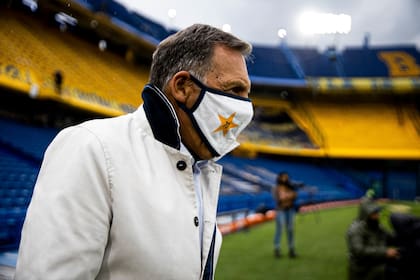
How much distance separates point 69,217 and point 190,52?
59 centimetres

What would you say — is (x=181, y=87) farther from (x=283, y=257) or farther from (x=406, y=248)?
(x=283, y=257)

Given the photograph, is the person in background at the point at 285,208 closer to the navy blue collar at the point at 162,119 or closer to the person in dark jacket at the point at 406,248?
the person in dark jacket at the point at 406,248

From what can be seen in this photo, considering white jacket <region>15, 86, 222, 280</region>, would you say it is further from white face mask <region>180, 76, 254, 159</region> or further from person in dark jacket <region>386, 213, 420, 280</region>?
person in dark jacket <region>386, 213, 420, 280</region>

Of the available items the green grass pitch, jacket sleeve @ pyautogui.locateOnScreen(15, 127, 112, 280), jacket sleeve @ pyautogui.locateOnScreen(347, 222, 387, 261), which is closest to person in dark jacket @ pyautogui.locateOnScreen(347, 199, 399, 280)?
jacket sleeve @ pyautogui.locateOnScreen(347, 222, 387, 261)

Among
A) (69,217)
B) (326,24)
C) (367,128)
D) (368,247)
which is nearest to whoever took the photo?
(69,217)

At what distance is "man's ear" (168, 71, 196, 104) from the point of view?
0.99m

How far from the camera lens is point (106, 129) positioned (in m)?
0.86

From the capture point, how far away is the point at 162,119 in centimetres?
95

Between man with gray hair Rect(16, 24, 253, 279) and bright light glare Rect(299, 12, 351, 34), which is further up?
bright light glare Rect(299, 12, 351, 34)

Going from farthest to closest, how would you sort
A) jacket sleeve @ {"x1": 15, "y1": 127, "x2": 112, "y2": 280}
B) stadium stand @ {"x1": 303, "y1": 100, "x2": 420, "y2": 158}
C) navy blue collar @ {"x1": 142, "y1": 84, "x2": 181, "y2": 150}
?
stadium stand @ {"x1": 303, "y1": 100, "x2": 420, "y2": 158}, navy blue collar @ {"x1": 142, "y1": 84, "x2": 181, "y2": 150}, jacket sleeve @ {"x1": 15, "y1": 127, "x2": 112, "y2": 280}

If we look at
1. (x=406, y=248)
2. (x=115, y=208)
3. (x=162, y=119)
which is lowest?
(x=406, y=248)

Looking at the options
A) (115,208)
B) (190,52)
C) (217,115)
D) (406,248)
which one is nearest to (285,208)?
(406,248)

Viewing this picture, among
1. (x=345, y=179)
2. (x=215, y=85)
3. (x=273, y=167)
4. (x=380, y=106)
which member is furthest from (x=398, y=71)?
(x=215, y=85)

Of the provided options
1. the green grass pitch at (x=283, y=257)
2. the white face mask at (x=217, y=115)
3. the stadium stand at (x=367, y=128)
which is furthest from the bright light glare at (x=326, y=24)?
the white face mask at (x=217, y=115)
